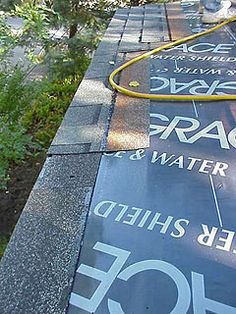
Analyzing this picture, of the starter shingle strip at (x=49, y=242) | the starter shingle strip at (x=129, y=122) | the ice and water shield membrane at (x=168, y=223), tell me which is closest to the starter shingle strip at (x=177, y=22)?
the starter shingle strip at (x=129, y=122)

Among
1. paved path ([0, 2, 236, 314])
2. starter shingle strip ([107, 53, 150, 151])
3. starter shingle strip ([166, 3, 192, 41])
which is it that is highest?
paved path ([0, 2, 236, 314])

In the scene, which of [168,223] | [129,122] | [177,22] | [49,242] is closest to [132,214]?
[168,223]

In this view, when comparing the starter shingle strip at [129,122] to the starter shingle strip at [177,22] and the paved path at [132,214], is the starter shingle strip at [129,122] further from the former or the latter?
the starter shingle strip at [177,22]

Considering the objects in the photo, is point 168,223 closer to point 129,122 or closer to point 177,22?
point 129,122

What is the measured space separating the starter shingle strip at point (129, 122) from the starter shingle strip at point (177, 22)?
1.14 m

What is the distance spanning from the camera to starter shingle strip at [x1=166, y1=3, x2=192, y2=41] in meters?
3.41

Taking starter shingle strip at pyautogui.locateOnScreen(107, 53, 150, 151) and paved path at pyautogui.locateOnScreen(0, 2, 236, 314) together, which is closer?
paved path at pyautogui.locateOnScreen(0, 2, 236, 314)

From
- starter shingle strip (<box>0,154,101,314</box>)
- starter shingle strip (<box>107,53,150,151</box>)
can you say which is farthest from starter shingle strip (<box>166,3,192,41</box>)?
starter shingle strip (<box>0,154,101,314</box>)

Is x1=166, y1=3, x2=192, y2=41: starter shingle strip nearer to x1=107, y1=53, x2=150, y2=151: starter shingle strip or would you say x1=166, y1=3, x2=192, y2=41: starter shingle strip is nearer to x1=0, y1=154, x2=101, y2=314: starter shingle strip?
x1=107, y1=53, x2=150, y2=151: starter shingle strip

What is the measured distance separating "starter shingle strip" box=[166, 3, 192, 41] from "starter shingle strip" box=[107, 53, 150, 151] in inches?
44.8

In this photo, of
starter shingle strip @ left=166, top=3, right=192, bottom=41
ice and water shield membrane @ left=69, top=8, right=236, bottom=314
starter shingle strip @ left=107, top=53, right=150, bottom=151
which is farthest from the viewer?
starter shingle strip @ left=166, top=3, right=192, bottom=41

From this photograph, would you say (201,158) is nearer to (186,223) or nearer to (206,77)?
(186,223)

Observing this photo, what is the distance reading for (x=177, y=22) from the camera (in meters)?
3.90

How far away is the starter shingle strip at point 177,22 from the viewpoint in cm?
341
